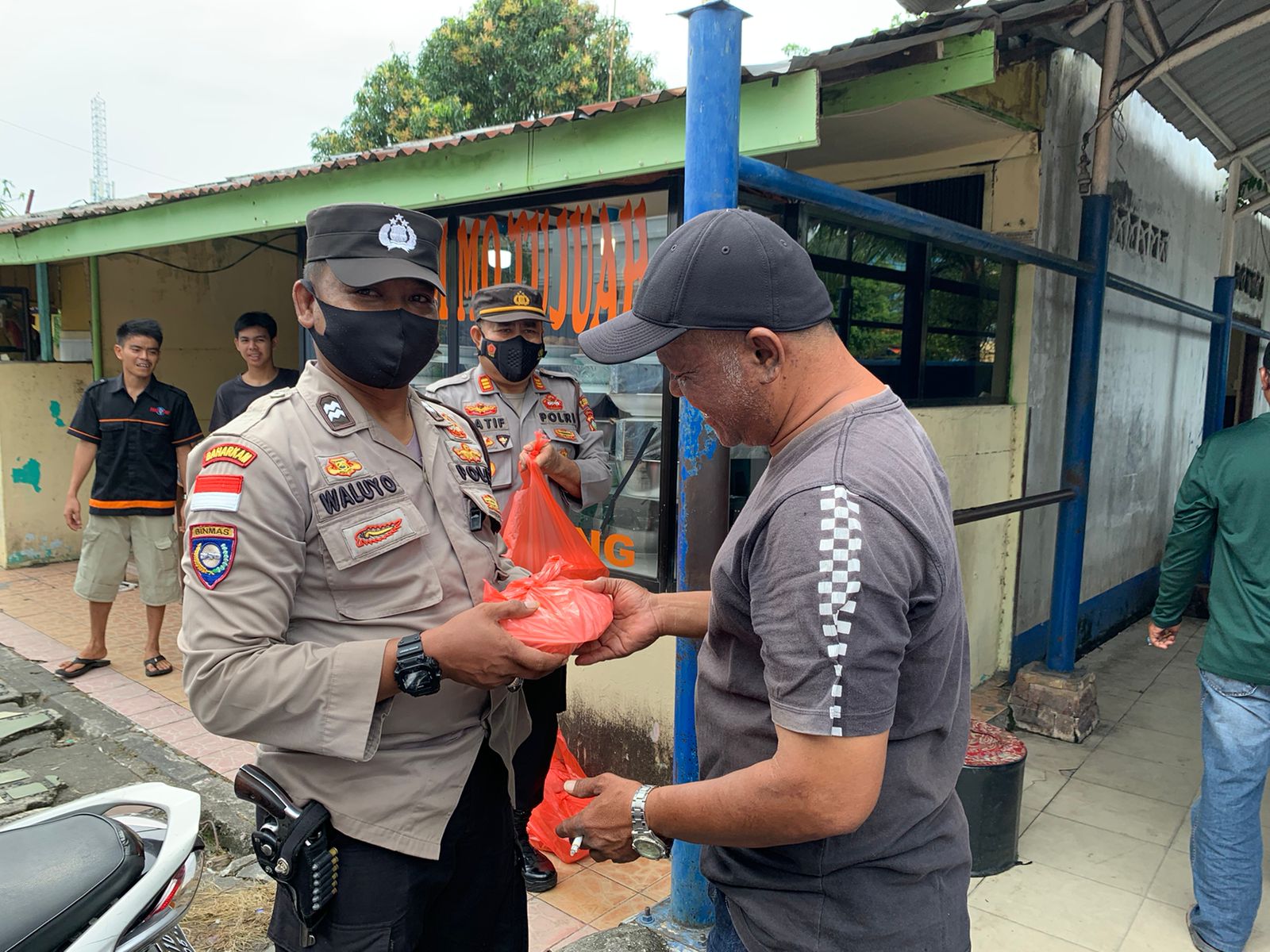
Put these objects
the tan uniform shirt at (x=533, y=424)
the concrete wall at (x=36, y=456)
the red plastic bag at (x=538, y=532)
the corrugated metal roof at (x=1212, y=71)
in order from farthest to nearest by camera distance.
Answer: the concrete wall at (x=36, y=456) → the corrugated metal roof at (x=1212, y=71) → the tan uniform shirt at (x=533, y=424) → the red plastic bag at (x=538, y=532)

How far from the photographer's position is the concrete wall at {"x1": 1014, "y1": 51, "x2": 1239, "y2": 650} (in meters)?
5.29

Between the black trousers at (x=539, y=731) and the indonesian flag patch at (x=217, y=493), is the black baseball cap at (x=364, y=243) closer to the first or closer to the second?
the indonesian flag patch at (x=217, y=493)

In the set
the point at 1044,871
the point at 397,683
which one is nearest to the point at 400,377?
the point at 397,683

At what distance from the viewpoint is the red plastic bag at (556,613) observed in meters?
1.68

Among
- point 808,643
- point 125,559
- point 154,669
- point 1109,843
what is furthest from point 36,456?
point 808,643

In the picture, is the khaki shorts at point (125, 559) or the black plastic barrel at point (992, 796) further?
the khaki shorts at point (125, 559)

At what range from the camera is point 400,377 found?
183cm

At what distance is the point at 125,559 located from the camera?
5.58 meters

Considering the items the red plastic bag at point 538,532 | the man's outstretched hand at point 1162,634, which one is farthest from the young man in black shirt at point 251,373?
the man's outstretched hand at point 1162,634

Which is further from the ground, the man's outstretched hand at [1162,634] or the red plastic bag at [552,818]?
the man's outstretched hand at [1162,634]

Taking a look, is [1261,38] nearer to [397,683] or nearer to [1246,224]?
[397,683]

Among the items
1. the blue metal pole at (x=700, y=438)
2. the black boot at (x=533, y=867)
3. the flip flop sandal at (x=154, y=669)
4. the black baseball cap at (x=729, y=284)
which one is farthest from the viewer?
the flip flop sandal at (x=154, y=669)

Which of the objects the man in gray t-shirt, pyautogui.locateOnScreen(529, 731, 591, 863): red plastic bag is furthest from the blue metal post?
the man in gray t-shirt

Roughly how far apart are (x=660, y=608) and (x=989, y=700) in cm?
375
